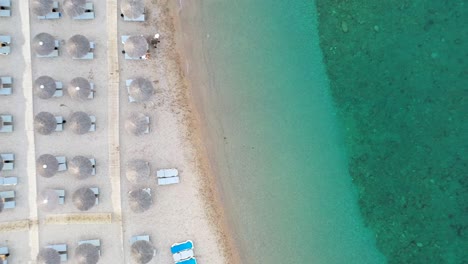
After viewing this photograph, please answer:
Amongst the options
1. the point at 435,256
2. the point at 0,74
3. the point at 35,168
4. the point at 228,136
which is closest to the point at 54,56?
the point at 0,74

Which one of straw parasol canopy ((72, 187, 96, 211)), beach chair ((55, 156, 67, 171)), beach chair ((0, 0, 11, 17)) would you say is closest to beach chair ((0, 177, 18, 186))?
beach chair ((55, 156, 67, 171))

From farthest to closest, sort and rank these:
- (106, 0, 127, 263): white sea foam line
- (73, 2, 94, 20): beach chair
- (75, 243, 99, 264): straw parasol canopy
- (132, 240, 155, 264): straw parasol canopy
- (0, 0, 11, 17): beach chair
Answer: (106, 0, 127, 263): white sea foam line → (73, 2, 94, 20): beach chair → (0, 0, 11, 17): beach chair → (132, 240, 155, 264): straw parasol canopy → (75, 243, 99, 264): straw parasol canopy

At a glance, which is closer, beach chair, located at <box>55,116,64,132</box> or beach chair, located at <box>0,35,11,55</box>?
beach chair, located at <box>0,35,11,55</box>

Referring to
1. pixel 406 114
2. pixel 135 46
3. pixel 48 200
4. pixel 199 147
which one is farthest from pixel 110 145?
pixel 406 114

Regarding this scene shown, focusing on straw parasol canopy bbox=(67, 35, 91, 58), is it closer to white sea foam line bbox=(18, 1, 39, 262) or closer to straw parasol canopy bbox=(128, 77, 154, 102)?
white sea foam line bbox=(18, 1, 39, 262)

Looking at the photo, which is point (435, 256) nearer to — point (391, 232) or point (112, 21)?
point (391, 232)

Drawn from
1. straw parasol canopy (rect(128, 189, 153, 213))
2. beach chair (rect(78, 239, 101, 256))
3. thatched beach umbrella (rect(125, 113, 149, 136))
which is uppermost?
thatched beach umbrella (rect(125, 113, 149, 136))

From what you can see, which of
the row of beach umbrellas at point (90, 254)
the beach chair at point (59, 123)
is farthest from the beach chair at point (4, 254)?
the beach chair at point (59, 123)
